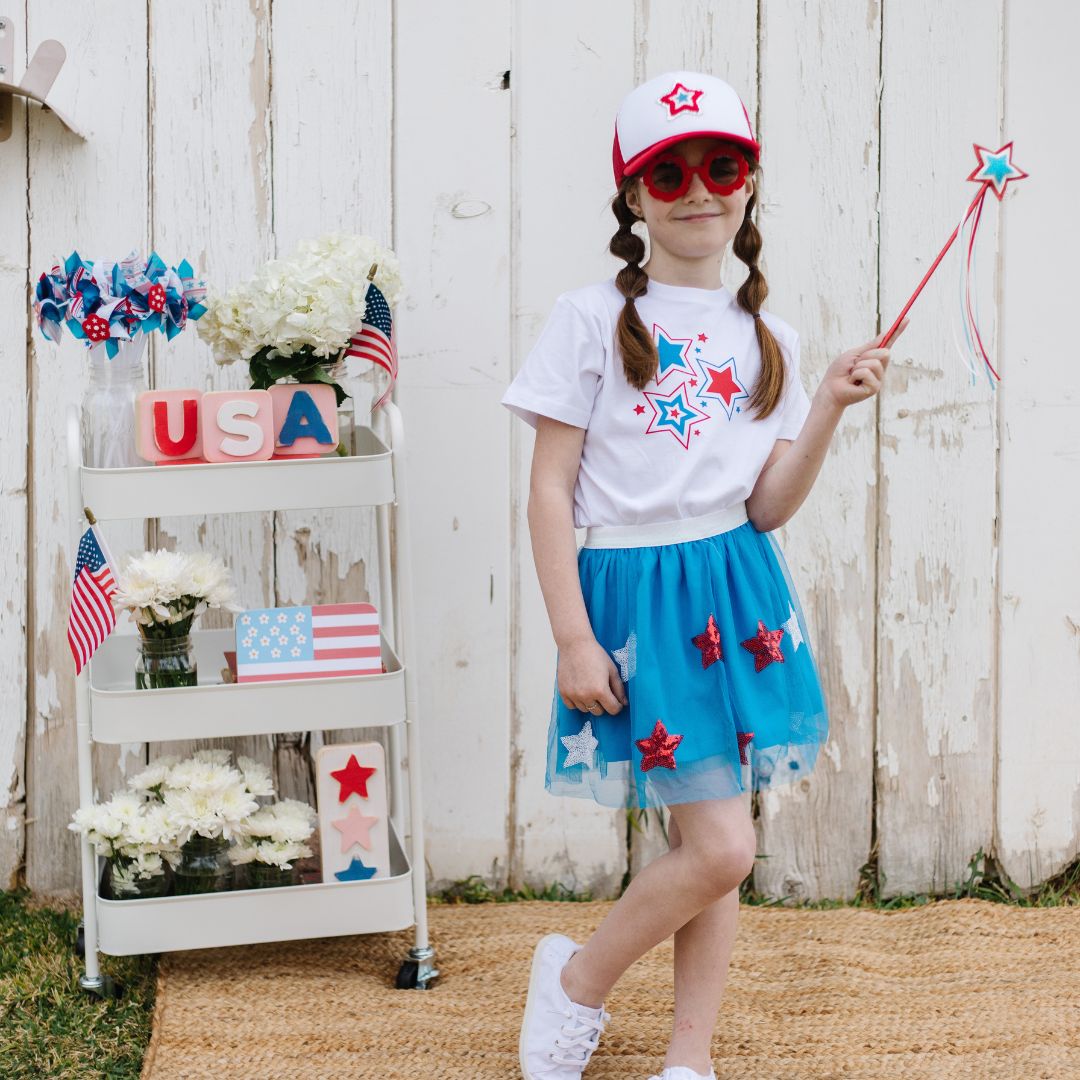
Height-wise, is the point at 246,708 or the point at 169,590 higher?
the point at 169,590

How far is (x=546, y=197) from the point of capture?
2.22m

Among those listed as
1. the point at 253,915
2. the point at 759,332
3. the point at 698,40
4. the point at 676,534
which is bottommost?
the point at 253,915

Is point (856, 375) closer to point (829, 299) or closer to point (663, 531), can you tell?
point (663, 531)

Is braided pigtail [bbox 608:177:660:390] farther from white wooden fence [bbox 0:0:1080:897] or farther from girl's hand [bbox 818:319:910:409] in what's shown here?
white wooden fence [bbox 0:0:1080:897]

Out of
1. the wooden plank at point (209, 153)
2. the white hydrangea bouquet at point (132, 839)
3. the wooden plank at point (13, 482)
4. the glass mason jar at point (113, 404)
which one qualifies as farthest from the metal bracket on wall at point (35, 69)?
the white hydrangea bouquet at point (132, 839)

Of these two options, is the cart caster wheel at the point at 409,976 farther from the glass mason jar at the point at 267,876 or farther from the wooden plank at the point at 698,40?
the wooden plank at the point at 698,40

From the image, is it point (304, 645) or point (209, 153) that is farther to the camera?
point (209, 153)

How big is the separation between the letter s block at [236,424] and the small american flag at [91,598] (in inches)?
7.9

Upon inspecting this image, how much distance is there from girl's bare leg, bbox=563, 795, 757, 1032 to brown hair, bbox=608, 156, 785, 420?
51 centimetres

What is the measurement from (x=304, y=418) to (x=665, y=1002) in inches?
39.7

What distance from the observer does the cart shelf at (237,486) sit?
1.84 metres

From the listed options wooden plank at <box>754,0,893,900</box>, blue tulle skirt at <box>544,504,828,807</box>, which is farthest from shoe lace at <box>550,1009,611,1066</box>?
wooden plank at <box>754,0,893,900</box>

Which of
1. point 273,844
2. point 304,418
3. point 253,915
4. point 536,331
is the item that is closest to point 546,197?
point 536,331

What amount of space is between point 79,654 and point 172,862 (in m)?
0.37
